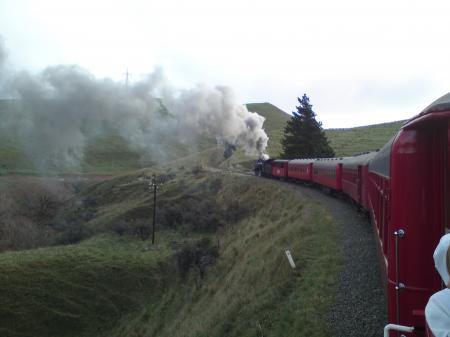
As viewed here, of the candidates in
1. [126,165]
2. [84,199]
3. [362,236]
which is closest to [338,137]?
[84,199]

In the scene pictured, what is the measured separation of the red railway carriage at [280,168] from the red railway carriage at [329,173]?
31.1ft

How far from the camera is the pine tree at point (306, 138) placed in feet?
187

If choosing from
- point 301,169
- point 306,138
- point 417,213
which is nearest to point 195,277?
point 301,169

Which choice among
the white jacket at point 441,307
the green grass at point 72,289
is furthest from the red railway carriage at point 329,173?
the white jacket at point 441,307

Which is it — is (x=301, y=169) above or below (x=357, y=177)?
below

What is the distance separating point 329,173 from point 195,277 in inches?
420

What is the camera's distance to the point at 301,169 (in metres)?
35.8

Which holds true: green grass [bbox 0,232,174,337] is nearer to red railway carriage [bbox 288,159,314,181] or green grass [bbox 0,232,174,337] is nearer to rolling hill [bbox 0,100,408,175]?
red railway carriage [bbox 288,159,314,181]

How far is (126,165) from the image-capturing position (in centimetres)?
14162

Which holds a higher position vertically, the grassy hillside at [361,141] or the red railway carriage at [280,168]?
the grassy hillside at [361,141]

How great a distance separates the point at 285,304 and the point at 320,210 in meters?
11.9

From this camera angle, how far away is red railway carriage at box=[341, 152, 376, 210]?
631 inches

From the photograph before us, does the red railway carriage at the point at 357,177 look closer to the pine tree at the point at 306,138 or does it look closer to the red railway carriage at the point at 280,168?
the red railway carriage at the point at 280,168

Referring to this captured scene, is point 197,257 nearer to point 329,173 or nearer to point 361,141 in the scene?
point 329,173
